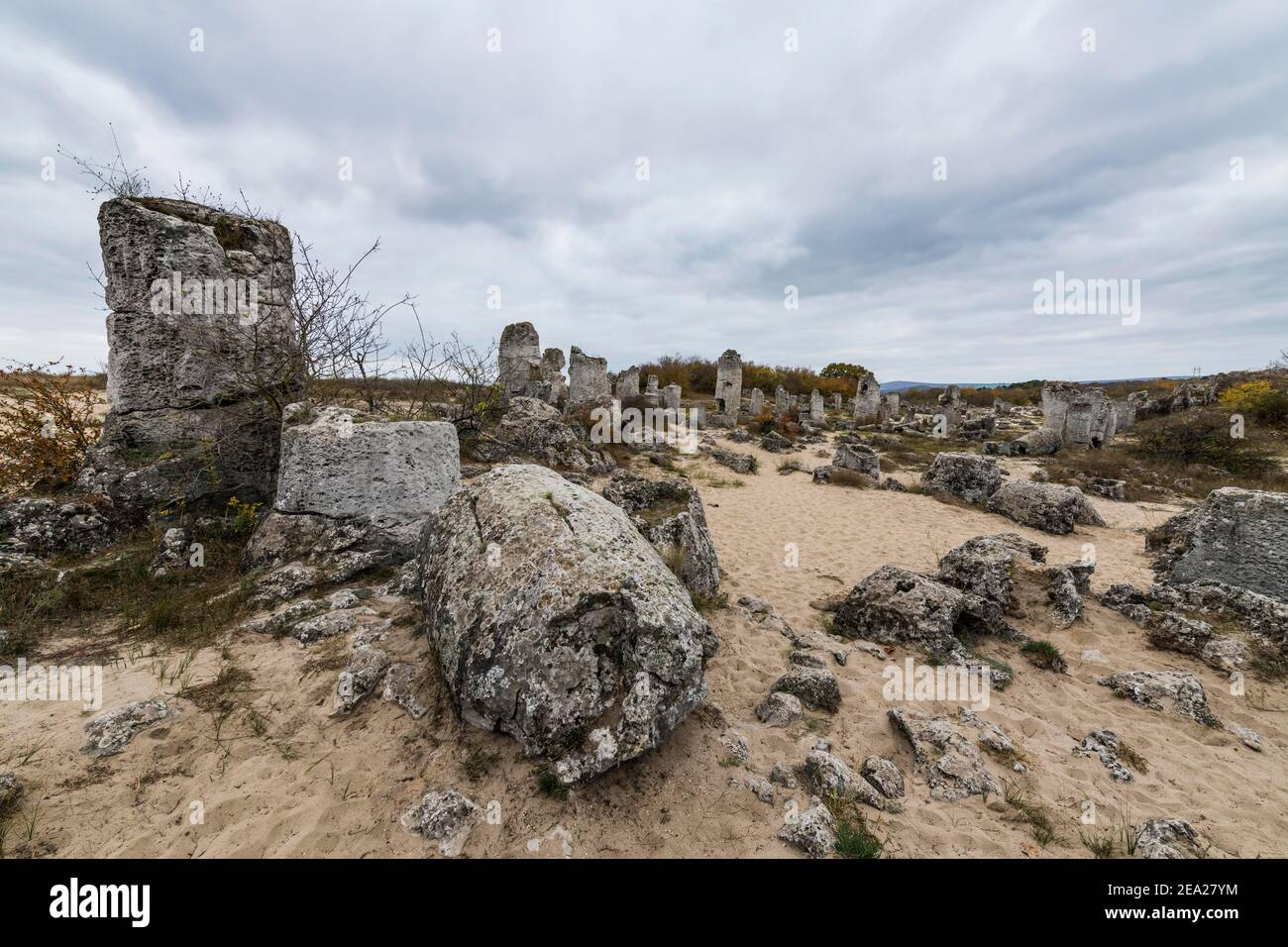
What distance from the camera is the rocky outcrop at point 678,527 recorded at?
591cm

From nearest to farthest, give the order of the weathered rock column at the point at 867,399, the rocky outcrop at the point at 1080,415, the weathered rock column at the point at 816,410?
the rocky outcrop at the point at 1080,415 < the weathered rock column at the point at 816,410 < the weathered rock column at the point at 867,399

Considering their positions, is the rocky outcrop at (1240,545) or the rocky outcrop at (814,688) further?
the rocky outcrop at (1240,545)

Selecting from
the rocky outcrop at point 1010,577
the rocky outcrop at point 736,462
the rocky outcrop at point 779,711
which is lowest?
the rocky outcrop at point 779,711

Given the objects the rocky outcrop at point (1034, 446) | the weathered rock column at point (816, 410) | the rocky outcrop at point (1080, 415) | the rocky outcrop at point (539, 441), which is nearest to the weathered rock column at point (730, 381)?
the weathered rock column at point (816, 410)

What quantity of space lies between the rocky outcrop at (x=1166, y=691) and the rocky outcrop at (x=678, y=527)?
380 cm

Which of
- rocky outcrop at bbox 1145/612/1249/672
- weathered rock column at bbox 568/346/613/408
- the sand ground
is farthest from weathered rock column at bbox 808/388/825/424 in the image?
the sand ground

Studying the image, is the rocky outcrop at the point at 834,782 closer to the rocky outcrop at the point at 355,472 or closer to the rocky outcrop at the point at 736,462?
the rocky outcrop at the point at 355,472

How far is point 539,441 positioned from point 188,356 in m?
6.46

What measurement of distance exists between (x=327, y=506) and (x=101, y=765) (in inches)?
114

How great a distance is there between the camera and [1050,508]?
1046cm

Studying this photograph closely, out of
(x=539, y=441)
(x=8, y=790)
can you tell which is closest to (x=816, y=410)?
(x=539, y=441)

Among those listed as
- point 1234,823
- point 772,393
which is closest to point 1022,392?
point 772,393

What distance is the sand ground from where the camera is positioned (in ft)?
8.31
